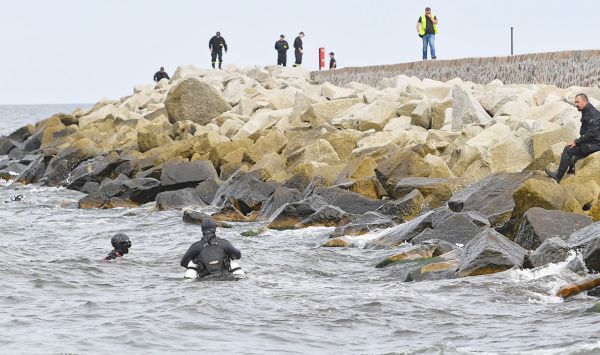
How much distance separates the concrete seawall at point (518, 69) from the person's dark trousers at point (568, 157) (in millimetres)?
10463

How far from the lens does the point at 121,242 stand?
17.2 metres

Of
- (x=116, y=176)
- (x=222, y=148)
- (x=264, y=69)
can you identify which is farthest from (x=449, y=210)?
(x=264, y=69)

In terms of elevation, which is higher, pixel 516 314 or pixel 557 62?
pixel 557 62

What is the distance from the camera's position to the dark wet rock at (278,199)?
21.1 metres

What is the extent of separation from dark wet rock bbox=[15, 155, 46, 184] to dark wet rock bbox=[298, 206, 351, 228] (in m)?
14.6

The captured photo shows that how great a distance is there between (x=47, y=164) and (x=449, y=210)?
18.3m

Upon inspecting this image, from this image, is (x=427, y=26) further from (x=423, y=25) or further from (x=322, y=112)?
(x=322, y=112)

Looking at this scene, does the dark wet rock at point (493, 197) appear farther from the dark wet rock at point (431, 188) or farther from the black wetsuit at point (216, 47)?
the black wetsuit at point (216, 47)

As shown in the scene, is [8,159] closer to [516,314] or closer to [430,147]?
[430,147]

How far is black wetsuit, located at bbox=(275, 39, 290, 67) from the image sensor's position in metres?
46.2

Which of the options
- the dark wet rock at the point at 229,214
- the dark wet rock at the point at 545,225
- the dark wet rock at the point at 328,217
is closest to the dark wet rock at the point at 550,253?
the dark wet rock at the point at 545,225

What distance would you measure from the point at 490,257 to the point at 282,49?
108 feet

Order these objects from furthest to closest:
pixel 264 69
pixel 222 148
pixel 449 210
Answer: pixel 264 69
pixel 222 148
pixel 449 210

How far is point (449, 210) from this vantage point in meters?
17.2
